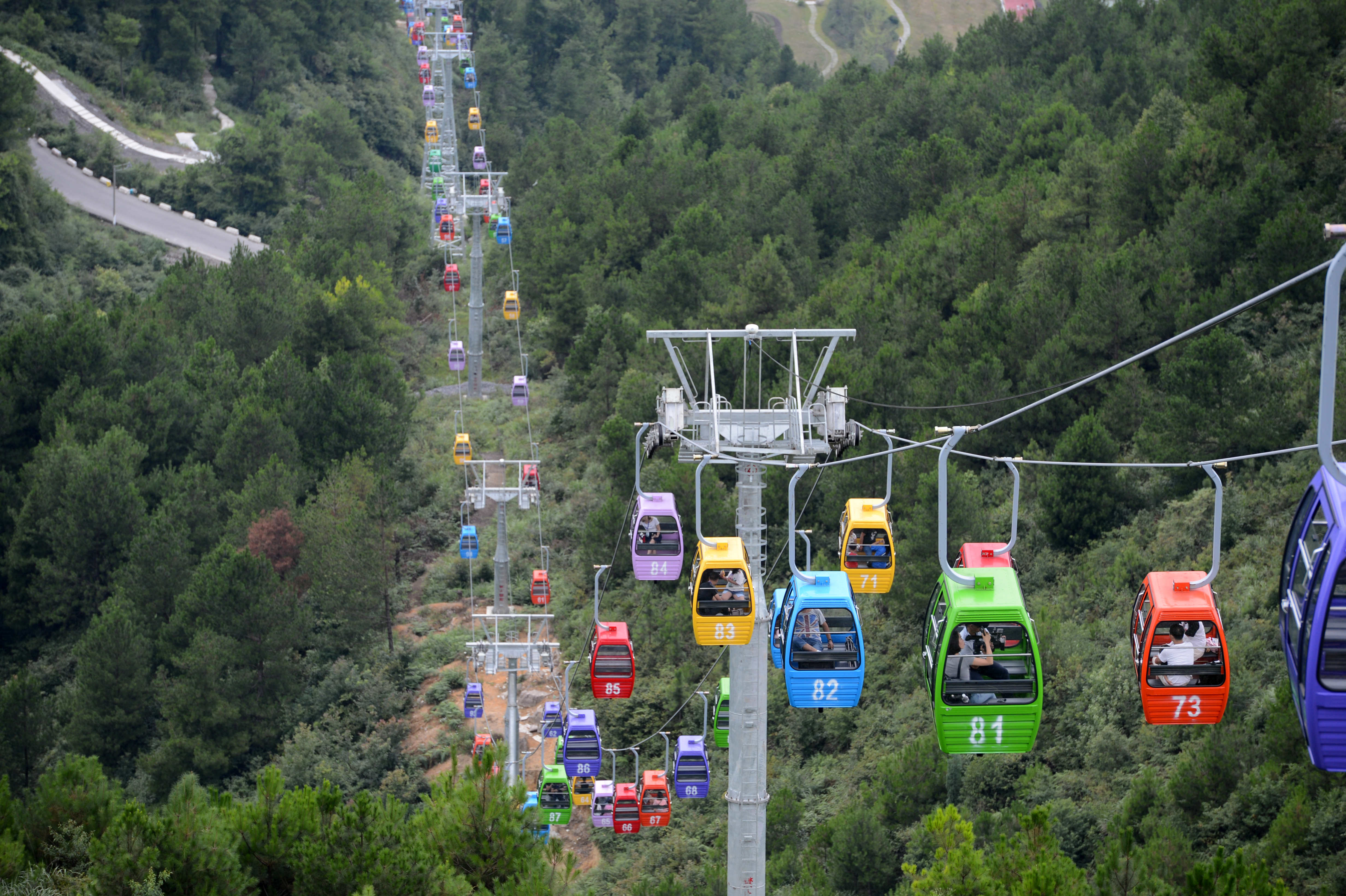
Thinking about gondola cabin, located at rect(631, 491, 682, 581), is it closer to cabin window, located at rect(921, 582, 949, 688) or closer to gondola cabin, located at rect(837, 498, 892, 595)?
gondola cabin, located at rect(837, 498, 892, 595)

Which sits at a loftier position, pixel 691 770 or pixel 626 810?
pixel 691 770

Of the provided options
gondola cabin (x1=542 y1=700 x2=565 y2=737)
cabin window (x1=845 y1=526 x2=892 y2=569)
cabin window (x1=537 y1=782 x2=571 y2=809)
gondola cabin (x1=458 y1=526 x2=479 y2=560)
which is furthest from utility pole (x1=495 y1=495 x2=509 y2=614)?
cabin window (x1=845 y1=526 x2=892 y2=569)

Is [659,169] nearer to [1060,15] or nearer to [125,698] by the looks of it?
[1060,15]

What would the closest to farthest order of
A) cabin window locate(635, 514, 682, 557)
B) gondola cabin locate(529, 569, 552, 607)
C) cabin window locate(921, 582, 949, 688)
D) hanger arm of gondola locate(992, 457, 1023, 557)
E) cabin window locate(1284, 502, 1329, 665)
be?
cabin window locate(1284, 502, 1329, 665)
hanger arm of gondola locate(992, 457, 1023, 557)
cabin window locate(921, 582, 949, 688)
cabin window locate(635, 514, 682, 557)
gondola cabin locate(529, 569, 552, 607)

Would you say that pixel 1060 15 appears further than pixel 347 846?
Yes

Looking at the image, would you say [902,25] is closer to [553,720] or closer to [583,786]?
[553,720]

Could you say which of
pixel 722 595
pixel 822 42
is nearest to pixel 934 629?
pixel 722 595

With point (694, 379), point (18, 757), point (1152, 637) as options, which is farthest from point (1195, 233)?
point (18, 757)
